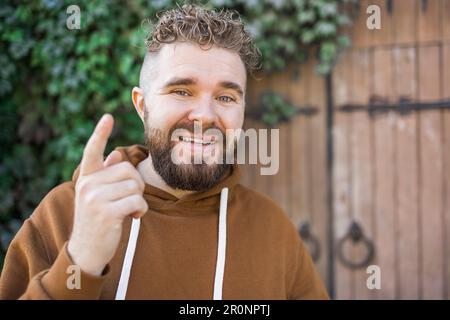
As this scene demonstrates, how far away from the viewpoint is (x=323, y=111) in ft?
A: 10.3

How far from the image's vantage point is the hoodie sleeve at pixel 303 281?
171cm

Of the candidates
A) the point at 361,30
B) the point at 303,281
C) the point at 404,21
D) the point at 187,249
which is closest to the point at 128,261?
the point at 187,249

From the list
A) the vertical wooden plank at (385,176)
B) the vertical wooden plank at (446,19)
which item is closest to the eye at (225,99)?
the vertical wooden plank at (385,176)

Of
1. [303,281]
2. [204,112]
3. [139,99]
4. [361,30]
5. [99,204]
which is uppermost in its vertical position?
[361,30]

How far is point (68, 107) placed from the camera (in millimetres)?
2986

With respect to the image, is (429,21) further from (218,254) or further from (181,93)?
(218,254)

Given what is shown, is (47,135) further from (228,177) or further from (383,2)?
(383,2)

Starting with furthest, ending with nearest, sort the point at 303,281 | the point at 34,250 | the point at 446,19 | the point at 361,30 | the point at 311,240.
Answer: the point at 311,240 < the point at 361,30 < the point at 446,19 < the point at 303,281 < the point at 34,250

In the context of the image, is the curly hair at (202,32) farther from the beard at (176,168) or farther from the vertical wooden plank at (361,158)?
the vertical wooden plank at (361,158)

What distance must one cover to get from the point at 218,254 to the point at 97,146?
0.64 metres

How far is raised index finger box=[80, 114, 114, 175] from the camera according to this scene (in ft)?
3.35

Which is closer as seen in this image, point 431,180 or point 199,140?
point 199,140

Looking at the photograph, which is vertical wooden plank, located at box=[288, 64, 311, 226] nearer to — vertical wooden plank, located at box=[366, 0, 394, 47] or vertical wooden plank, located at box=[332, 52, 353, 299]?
vertical wooden plank, located at box=[332, 52, 353, 299]
